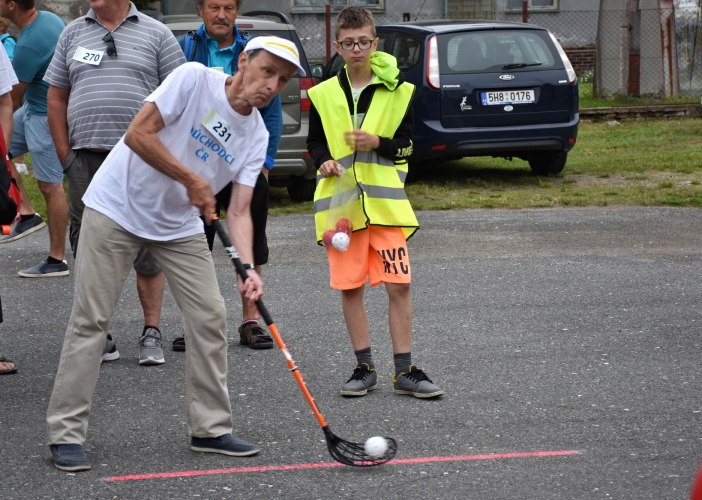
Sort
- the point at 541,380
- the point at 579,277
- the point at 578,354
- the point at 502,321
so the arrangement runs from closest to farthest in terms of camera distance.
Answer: the point at 541,380
the point at 578,354
the point at 502,321
the point at 579,277

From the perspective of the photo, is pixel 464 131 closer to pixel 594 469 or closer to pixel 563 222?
pixel 563 222

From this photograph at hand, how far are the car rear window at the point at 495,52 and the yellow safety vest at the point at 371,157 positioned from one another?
611 cm

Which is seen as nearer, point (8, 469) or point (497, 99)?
point (8, 469)

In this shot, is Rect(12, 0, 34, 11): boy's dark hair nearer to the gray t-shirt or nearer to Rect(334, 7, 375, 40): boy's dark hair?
the gray t-shirt

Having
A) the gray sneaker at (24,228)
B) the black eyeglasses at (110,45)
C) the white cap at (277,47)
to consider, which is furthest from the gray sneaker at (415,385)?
the gray sneaker at (24,228)

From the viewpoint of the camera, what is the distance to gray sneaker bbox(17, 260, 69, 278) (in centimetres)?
751

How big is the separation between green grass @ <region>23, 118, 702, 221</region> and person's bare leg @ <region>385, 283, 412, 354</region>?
16.6ft

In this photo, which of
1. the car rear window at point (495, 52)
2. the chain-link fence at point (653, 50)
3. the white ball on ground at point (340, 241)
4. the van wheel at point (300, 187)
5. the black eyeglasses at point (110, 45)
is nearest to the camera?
the white ball on ground at point (340, 241)

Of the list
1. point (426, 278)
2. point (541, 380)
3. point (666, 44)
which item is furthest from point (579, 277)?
point (666, 44)

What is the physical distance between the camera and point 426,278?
24.3ft

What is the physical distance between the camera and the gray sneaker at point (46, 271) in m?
7.51

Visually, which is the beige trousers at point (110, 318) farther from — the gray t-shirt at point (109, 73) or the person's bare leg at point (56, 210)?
the person's bare leg at point (56, 210)

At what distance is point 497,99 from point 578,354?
566 cm

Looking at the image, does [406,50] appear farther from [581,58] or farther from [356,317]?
[581,58]
